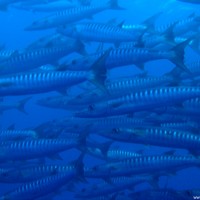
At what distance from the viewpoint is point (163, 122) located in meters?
7.01

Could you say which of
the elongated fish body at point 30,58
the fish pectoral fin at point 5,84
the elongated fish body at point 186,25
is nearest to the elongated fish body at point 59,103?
the elongated fish body at point 30,58

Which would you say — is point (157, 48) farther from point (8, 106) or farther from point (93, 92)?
point (8, 106)

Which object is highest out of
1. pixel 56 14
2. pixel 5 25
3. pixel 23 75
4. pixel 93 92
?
pixel 56 14

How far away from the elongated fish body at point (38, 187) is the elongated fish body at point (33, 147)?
1.38 ft

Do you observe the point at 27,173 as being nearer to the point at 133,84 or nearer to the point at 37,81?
the point at 37,81

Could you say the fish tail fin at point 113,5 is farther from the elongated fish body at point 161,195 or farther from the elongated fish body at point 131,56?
the elongated fish body at point 161,195

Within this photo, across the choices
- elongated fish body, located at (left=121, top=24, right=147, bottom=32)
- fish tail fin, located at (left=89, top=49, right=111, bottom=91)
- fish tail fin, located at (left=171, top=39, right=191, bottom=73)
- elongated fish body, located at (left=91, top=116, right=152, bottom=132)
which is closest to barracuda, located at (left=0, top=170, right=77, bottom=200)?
elongated fish body, located at (left=91, top=116, right=152, bottom=132)

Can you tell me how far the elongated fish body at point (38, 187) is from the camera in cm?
649

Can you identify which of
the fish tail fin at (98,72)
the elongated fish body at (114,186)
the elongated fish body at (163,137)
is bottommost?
the elongated fish body at (114,186)

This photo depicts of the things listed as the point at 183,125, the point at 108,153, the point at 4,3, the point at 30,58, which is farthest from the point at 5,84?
the point at 4,3

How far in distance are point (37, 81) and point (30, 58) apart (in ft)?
4.22

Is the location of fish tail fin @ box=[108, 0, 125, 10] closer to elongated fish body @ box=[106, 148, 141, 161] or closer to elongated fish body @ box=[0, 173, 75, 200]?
elongated fish body @ box=[106, 148, 141, 161]

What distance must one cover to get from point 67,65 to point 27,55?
0.96 meters

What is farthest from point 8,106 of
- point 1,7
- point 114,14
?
point 114,14
